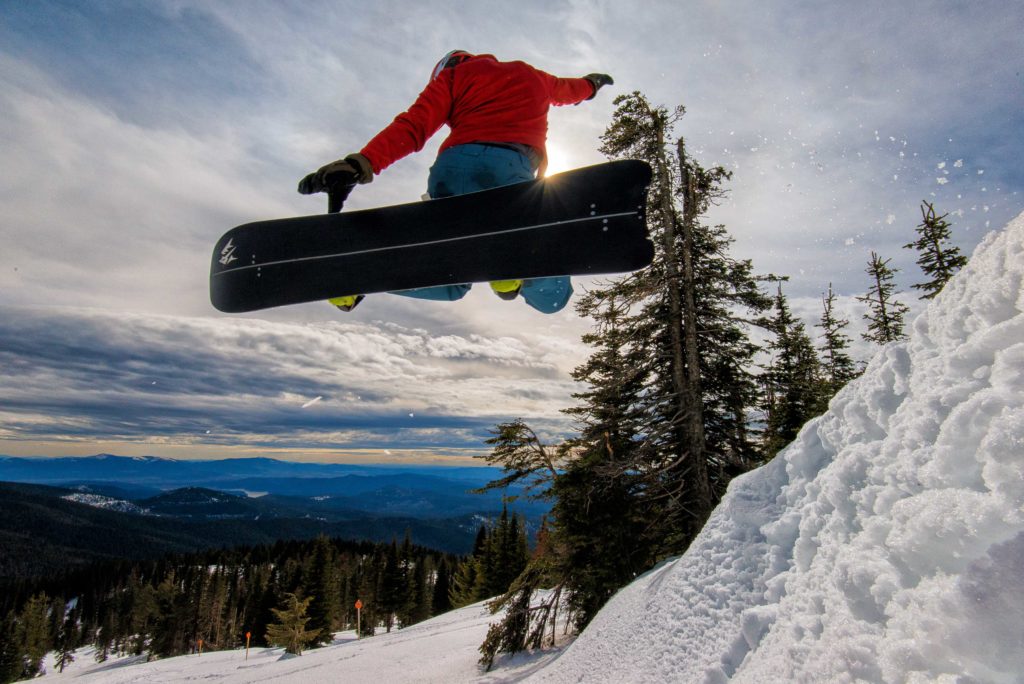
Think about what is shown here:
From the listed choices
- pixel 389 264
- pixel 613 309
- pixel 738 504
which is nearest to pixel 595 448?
pixel 613 309

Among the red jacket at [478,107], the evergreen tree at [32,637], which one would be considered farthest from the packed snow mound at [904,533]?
the evergreen tree at [32,637]

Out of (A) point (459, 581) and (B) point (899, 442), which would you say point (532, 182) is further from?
(A) point (459, 581)

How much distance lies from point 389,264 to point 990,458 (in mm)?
3485

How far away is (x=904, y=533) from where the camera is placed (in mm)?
1680

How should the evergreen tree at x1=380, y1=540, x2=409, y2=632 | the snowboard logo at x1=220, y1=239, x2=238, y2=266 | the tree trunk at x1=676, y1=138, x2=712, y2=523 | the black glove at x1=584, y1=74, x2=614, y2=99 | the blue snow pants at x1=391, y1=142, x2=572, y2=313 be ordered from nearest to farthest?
the blue snow pants at x1=391, y1=142, x2=572, y2=313 → the snowboard logo at x1=220, y1=239, x2=238, y2=266 → the black glove at x1=584, y1=74, x2=614, y2=99 → the tree trunk at x1=676, y1=138, x2=712, y2=523 → the evergreen tree at x1=380, y1=540, x2=409, y2=632

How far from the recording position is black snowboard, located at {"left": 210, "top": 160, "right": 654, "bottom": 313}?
323 centimetres

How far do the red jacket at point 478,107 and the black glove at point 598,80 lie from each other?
93 cm

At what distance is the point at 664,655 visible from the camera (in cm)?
329

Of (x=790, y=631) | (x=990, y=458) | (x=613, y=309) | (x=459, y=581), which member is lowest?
(x=459, y=581)

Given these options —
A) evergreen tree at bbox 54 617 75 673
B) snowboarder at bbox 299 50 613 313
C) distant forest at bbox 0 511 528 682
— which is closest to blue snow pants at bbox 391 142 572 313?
snowboarder at bbox 299 50 613 313

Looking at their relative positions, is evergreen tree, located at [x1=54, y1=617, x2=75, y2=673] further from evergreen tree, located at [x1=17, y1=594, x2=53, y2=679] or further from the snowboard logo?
the snowboard logo

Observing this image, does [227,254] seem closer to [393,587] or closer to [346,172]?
[346,172]

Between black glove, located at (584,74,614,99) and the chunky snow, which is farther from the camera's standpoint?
black glove, located at (584,74,614,99)

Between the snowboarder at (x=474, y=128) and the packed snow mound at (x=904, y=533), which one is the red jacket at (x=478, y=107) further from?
the packed snow mound at (x=904, y=533)
